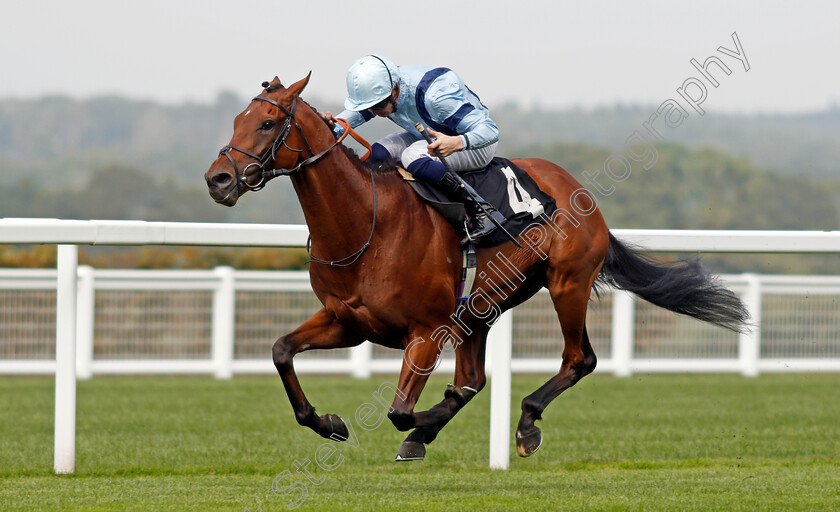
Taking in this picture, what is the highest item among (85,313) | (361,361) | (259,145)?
(259,145)

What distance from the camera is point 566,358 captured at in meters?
5.56

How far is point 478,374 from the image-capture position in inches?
210

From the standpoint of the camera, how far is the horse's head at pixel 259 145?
13.7ft

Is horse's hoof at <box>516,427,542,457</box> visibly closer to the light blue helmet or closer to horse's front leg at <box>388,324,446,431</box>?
horse's front leg at <box>388,324,446,431</box>

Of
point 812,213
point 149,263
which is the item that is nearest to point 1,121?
point 812,213

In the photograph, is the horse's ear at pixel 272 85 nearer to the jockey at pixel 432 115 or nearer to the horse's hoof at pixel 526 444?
the jockey at pixel 432 115

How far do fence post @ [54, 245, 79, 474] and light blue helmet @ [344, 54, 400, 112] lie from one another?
1.85m

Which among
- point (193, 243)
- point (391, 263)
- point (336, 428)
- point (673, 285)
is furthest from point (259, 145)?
point (673, 285)

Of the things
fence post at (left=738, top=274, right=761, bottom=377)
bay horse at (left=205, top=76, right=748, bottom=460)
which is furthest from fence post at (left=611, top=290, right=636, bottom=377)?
bay horse at (left=205, top=76, right=748, bottom=460)

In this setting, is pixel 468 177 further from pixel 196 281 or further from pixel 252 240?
pixel 196 281

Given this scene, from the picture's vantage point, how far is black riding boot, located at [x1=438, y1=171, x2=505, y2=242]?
16.0ft

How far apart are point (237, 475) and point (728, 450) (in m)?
2.98

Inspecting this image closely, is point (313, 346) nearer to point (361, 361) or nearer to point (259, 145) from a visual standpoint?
point (259, 145)

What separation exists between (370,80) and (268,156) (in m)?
0.64
